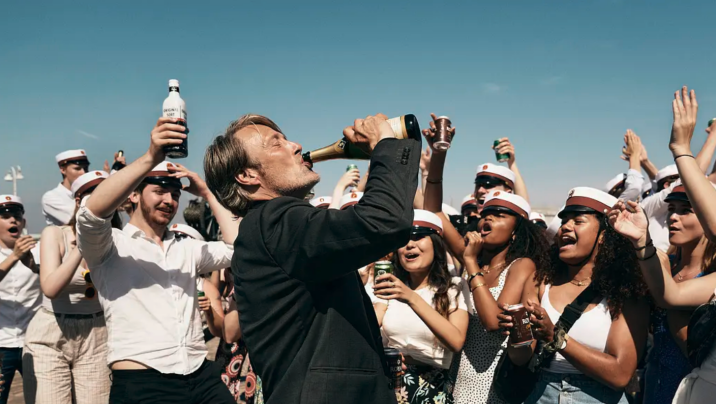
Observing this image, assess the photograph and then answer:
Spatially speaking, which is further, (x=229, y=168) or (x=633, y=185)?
(x=633, y=185)

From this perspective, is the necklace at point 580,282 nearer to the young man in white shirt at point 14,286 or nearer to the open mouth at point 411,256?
the open mouth at point 411,256

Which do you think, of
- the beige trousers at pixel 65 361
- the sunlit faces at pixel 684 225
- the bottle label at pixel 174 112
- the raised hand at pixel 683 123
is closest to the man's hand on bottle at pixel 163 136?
the bottle label at pixel 174 112

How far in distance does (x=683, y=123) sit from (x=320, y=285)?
89.4 inches

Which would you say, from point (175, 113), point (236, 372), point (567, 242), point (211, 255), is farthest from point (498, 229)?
point (236, 372)

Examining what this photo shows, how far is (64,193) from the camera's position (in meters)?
6.53

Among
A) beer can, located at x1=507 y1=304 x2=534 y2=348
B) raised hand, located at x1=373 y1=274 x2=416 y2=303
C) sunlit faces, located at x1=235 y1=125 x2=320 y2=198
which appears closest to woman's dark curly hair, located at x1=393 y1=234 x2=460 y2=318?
raised hand, located at x1=373 y1=274 x2=416 y2=303

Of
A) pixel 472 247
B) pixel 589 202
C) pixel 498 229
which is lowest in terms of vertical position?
pixel 472 247

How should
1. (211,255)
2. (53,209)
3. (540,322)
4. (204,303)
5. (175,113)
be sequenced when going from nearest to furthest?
(540,322), (175,113), (211,255), (204,303), (53,209)

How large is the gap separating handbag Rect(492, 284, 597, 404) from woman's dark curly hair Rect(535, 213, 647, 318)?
0.09 m

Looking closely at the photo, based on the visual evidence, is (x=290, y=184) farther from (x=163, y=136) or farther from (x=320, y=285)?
(x=163, y=136)

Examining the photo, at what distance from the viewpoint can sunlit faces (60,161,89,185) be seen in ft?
22.0

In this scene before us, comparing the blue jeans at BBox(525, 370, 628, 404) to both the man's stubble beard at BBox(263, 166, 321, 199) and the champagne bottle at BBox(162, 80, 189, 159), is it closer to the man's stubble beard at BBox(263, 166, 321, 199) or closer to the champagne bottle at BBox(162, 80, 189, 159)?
the man's stubble beard at BBox(263, 166, 321, 199)

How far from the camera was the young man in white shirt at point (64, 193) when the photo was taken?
6355 mm

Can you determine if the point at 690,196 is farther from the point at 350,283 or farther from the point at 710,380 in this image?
the point at 350,283
